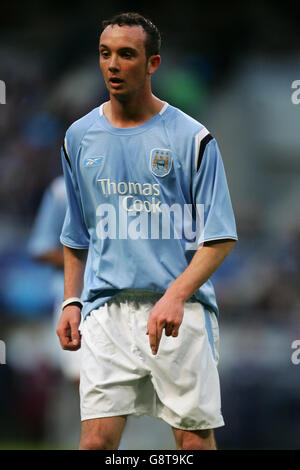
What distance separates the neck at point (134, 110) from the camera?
136 inches

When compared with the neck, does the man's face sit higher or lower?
higher

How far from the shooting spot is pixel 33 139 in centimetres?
872

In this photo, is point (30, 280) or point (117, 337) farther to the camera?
point (30, 280)

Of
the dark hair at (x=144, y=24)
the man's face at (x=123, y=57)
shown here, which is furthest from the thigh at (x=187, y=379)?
the dark hair at (x=144, y=24)

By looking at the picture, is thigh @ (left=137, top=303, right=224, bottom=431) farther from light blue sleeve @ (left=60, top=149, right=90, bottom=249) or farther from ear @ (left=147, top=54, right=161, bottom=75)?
ear @ (left=147, top=54, right=161, bottom=75)

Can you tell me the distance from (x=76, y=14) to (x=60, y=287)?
4.68 metres

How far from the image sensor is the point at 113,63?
3318 millimetres

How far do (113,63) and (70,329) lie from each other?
3.47 ft

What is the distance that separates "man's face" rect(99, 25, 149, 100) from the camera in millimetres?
3332

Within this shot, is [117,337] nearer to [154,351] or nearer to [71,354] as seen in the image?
[154,351]

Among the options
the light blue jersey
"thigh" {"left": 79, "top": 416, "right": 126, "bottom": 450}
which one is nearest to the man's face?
the light blue jersey

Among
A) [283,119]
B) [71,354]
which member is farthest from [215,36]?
[71,354]

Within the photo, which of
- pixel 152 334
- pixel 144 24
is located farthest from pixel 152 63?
pixel 152 334

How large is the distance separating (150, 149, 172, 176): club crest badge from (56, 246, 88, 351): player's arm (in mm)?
537
